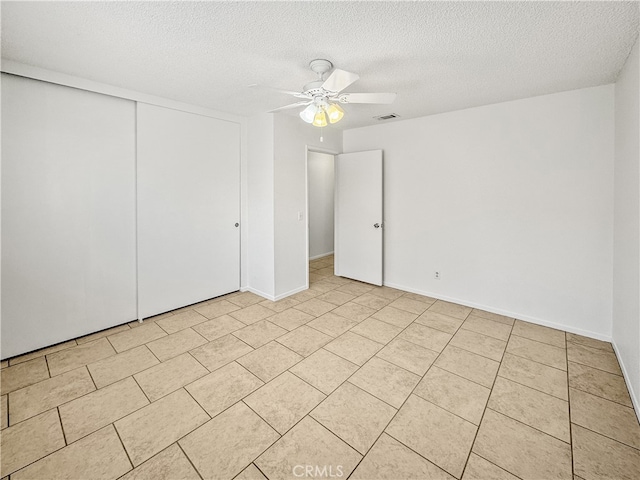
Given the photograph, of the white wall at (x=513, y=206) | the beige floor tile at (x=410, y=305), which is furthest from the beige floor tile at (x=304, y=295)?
the white wall at (x=513, y=206)

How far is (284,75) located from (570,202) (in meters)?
3.02

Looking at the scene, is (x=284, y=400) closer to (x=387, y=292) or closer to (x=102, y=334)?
(x=102, y=334)

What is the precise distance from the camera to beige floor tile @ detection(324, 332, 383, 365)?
8.10 feet

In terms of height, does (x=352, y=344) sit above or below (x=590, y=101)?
Answer: below

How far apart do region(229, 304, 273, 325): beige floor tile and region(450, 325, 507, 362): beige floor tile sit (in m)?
2.03

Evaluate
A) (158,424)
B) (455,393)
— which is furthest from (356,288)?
Answer: (158,424)

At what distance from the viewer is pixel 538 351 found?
257 centimetres

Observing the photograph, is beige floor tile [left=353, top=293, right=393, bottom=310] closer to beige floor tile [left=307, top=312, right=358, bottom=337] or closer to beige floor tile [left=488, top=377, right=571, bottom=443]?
beige floor tile [left=307, top=312, right=358, bottom=337]

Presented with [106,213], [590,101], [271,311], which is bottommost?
[271,311]

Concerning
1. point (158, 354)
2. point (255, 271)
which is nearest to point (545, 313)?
point (255, 271)

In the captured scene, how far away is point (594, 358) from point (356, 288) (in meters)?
2.61

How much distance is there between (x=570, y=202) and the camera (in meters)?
2.83

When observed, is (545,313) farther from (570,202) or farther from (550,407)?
(550,407)

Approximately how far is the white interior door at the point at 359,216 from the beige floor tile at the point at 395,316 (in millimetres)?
889
